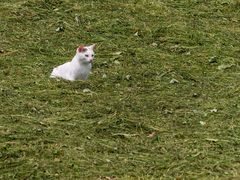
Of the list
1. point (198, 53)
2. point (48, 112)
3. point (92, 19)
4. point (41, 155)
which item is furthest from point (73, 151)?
point (92, 19)

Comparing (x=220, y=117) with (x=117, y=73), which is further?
(x=117, y=73)

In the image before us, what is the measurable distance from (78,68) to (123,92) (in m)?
0.72

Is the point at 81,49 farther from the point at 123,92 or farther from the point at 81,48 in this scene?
the point at 123,92

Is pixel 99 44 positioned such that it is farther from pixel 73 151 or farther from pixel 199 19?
pixel 73 151

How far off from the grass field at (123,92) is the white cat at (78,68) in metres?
0.13

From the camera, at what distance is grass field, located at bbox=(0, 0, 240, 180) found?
5.50 meters

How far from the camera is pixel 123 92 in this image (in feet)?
24.1

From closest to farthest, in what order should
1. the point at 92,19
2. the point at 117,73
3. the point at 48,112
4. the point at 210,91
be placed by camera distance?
the point at 48,112 < the point at 210,91 < the point at 117,73 < the point at 92,19

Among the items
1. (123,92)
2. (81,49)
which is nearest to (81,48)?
(81,49)

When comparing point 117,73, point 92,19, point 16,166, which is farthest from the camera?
point 92,19

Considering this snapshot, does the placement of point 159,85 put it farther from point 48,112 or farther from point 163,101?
point 48,112

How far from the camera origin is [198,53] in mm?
9008

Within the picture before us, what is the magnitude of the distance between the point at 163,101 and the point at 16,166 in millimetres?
2148

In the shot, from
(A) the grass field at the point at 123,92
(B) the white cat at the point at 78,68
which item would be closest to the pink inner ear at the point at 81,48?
(B) the white cat at the point at 78,68
